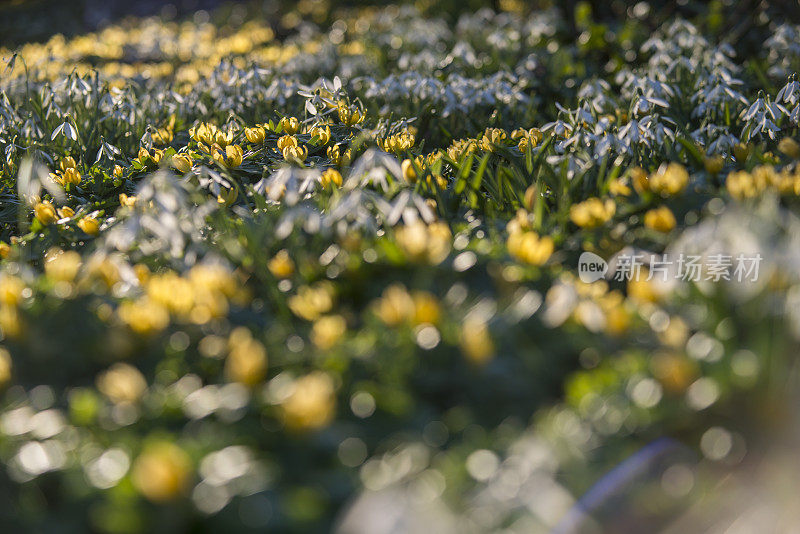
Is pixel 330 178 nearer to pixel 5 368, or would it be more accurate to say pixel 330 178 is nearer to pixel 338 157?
pixel 338 157

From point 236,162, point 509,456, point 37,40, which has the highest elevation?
point 37,40

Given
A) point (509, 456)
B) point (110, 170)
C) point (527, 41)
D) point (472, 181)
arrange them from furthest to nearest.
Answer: point (527, 41) → point (110, 170) → point (472, 181) → point (509, 456)

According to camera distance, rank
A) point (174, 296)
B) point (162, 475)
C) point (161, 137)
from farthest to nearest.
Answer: point (161, 137)
point (174, 296)
point (162, 475)

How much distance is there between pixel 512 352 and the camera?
1.52 meters

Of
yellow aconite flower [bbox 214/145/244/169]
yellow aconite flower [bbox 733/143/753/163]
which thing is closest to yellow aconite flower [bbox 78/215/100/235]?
yellow aconite flower [bbox 214/145/244/169]

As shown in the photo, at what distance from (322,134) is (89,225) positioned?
0.89 meters

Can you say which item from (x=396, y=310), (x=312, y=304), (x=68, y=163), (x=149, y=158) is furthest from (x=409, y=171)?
(x=68, y=163)

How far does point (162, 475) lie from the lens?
1138 mm

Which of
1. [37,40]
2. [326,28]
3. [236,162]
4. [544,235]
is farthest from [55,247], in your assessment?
[37,40]

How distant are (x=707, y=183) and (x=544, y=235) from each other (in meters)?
0.55

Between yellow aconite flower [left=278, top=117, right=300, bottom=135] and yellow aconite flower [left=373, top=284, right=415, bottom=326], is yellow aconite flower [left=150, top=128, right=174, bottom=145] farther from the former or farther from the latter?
yellow aconite flower [left=373, top=284, right=415, bottom=326]

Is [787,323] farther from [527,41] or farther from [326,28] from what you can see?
[326,28]

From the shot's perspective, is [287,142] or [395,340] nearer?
[395,340]

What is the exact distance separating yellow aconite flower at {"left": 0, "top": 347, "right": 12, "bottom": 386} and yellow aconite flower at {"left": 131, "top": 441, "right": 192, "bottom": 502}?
20.3 inches
